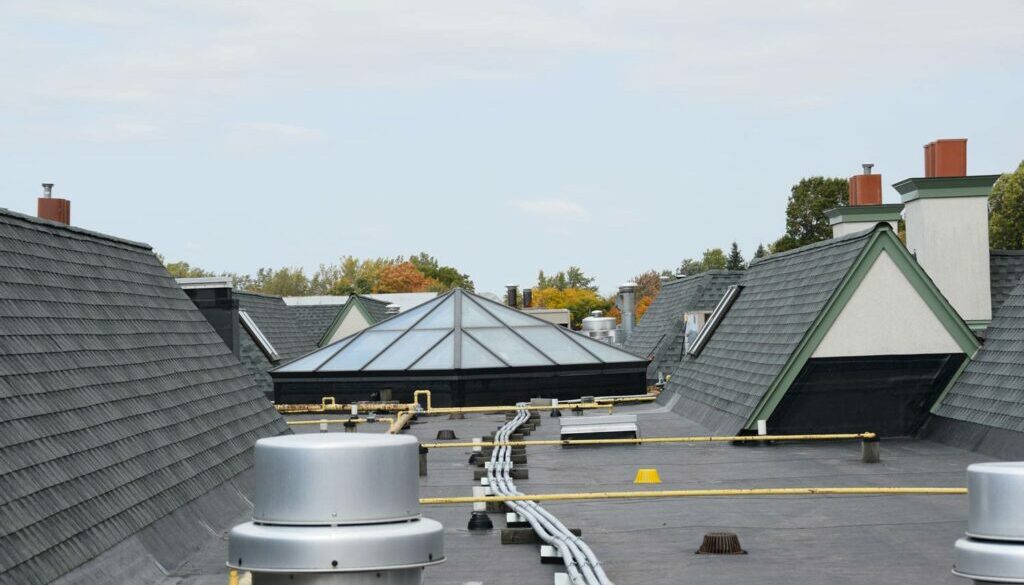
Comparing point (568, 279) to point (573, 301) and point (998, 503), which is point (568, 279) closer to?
point (573, 301)

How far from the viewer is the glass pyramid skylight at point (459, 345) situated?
39500 millimetres

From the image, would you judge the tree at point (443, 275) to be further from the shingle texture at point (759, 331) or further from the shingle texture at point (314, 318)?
the shingle texture at point (759, 331)

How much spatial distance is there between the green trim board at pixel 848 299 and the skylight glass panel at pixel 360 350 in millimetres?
16146

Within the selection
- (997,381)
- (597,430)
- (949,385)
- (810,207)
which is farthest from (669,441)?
(810,207)

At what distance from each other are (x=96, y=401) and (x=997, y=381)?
1629cm

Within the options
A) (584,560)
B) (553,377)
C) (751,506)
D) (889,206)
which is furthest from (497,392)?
(584,560)

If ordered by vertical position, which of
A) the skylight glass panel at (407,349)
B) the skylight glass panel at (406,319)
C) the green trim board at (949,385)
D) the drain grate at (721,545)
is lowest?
the drain grate at (721,545)

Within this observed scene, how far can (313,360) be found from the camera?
4066cm

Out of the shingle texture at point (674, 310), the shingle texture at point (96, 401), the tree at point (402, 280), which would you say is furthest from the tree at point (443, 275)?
the shingle texture at point (96, 401)

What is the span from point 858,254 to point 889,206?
1257 cm

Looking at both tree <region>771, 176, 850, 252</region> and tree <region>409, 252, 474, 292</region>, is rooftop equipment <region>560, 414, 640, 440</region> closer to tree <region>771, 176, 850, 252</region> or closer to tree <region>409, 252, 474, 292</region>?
tree <region>771, 176, 850, 252</region>

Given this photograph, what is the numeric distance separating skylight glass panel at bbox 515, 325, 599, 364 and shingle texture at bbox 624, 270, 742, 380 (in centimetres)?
863

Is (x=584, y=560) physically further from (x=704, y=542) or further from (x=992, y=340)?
(x=992, y=340)

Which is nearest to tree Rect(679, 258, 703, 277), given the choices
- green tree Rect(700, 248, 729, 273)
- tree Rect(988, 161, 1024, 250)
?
green tree Rect(700, 248, 729, 273)
